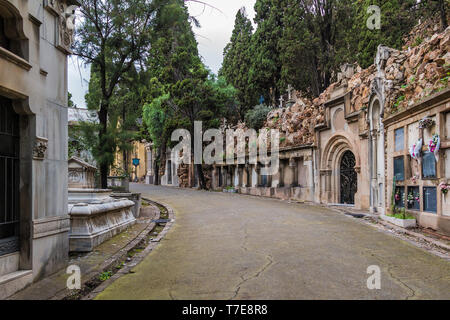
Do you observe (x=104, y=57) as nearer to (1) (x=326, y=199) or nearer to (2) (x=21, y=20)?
(2) (x=21, y=20)

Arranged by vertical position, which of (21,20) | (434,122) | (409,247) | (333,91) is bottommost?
(409,247)

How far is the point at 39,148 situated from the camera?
16.2 ft

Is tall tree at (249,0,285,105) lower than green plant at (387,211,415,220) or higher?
higher

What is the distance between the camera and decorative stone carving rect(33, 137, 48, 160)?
16.0 ft

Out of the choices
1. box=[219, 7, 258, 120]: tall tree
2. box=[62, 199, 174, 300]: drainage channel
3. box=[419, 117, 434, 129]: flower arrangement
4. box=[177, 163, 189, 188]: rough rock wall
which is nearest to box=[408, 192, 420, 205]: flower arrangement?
box=[419, 117, 434, 129]: flower arrangement

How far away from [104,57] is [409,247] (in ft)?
35.6

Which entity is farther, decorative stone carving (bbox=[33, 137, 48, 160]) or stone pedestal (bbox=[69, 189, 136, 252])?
stone pedestal (bbox=[69, 189, 136, 252])

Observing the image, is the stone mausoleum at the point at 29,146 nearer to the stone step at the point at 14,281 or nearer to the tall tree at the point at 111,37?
the stone step at the point at 14,281

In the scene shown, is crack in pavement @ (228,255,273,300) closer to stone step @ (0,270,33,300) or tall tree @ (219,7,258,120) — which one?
stone step @ (0,270,33,300)

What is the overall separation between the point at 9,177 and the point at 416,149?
29.8 feet

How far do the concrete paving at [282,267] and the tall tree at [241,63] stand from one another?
21944 mm

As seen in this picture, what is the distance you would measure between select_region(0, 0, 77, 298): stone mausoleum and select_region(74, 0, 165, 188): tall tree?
20.3 feet

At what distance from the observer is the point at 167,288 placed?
14.9 feet
